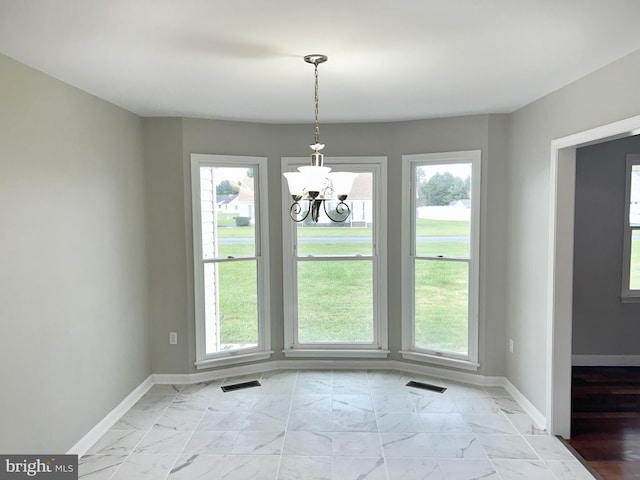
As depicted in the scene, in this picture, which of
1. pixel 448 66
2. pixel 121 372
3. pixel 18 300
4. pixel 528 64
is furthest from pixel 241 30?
pixel 121 372

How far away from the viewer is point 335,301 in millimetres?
4543

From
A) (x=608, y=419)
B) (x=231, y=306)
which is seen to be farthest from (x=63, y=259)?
(x=608, y=419)

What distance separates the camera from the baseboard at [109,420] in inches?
118

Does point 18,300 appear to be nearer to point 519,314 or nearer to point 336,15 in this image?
point 336,15

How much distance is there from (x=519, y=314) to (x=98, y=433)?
11.5 ft

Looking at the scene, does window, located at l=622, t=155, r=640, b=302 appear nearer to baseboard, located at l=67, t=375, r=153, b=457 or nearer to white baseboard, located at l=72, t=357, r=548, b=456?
white baseboard, located at l=72, t=357, r=548, b=456

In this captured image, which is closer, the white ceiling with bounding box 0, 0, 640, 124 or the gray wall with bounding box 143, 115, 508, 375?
the white ceiling with bounding box 0, 0, 640, 124

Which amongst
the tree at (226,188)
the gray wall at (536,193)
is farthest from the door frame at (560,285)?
the tree at (226,188)

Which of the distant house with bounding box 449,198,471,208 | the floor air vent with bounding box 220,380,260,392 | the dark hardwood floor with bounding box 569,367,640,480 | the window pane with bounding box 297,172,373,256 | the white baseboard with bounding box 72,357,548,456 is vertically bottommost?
the dark hardwood floor with bounding box 569,367,640,480

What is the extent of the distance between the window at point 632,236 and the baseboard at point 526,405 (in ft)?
5.58

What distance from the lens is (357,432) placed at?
325 cm

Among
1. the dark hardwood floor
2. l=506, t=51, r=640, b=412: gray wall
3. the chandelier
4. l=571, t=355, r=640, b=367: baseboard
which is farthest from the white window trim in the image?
the chandelier

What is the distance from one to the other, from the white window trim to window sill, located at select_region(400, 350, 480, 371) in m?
1.85

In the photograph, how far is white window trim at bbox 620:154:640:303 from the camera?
14.5 feet
